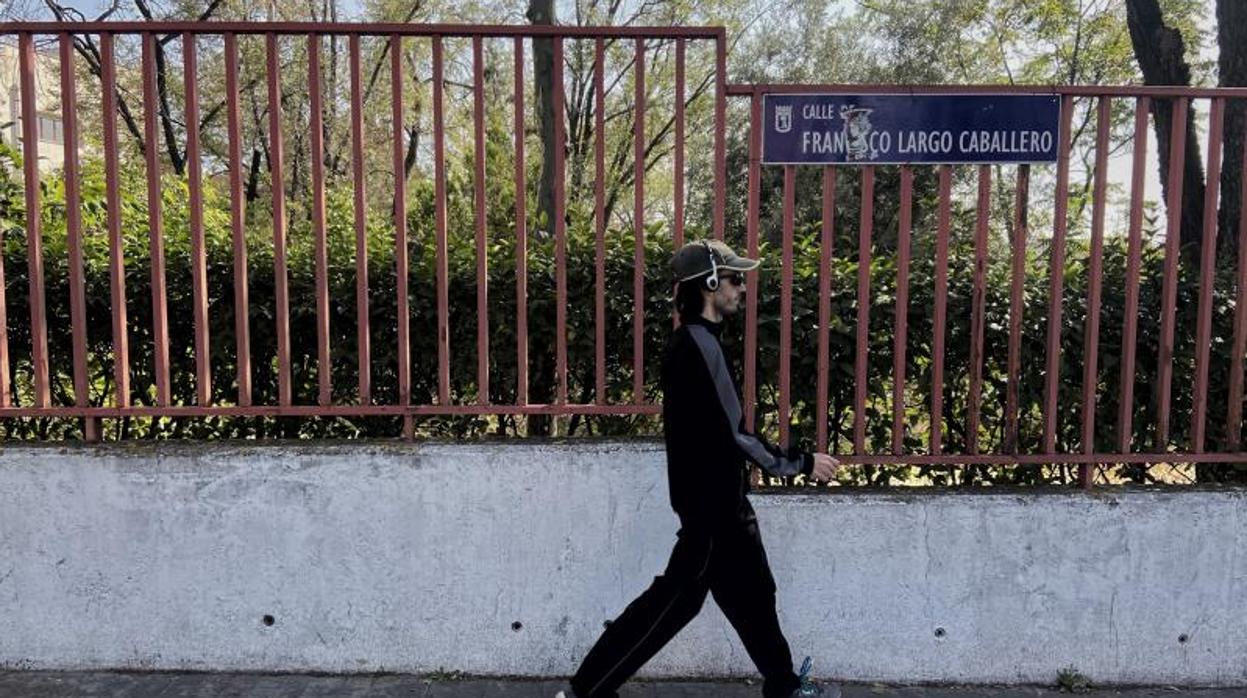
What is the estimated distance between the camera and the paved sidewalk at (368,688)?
3727mm

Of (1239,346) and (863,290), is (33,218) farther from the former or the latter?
(1239,346)

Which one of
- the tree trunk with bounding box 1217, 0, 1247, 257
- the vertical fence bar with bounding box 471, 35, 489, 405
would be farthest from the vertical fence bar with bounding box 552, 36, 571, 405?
the tree trunk with bounding box 1217, 0, 1247, 257

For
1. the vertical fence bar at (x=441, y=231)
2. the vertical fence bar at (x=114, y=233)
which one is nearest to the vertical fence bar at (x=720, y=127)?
the vertical fence bar at (x=441, y=231)

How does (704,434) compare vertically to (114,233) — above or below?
below

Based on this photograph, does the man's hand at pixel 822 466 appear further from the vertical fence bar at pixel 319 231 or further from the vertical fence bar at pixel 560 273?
the vertical fence bar at pixel 319 231

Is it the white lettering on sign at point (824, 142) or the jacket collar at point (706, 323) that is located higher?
the white lettering on sign at point (824, 142)

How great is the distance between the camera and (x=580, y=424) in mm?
4133

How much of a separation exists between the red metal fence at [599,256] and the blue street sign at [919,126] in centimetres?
6

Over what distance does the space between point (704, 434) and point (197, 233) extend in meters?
2.16

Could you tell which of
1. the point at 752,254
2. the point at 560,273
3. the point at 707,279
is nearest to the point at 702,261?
the point at 707,279

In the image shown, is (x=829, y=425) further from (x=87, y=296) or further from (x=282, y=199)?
(x=87, y=296)

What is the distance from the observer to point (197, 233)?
3734mm

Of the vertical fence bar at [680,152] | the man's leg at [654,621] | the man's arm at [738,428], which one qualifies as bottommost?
the man's leg at [654,621]

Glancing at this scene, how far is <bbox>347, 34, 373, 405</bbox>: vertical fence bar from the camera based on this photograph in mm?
3693
